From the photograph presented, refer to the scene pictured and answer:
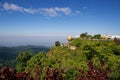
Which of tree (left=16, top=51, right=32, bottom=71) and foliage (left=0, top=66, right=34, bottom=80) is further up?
foliage (left=0, top=66, right=34, bottom=80)

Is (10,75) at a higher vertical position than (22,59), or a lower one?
higher

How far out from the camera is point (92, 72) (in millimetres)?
9938

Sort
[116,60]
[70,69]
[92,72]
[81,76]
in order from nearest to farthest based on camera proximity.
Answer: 1. [92,72]
2. [81,76]
3. [70,69]
4. [116,60]

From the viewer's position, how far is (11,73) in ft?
26.2

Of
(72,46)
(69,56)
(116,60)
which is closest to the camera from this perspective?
(116,60)

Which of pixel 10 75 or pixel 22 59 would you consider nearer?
pixel 10 75

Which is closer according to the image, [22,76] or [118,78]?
[22,76]

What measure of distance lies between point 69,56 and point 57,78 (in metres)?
39.5

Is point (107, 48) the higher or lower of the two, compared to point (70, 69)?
higher

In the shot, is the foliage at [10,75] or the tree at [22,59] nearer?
the foliage at [10,75]

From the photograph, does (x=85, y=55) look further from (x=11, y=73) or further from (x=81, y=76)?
(x=11, y=73)

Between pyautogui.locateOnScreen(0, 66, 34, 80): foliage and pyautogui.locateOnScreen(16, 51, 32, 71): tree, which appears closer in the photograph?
pyautogui.locateOnScreen(0, 66, 34, 80): foliage

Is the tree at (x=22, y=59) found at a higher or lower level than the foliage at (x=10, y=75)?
lower

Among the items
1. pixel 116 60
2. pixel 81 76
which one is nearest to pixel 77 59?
pixel 116 60
